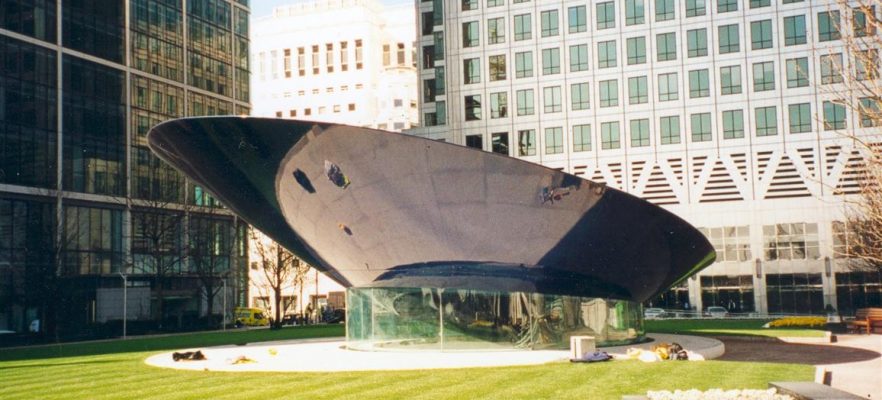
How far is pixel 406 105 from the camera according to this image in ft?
385

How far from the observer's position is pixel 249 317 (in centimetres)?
8025

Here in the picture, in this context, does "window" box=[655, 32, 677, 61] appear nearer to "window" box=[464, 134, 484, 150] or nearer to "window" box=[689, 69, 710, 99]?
"window" box=[689, 69, 710, 99]

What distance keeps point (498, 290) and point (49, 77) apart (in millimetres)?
48796

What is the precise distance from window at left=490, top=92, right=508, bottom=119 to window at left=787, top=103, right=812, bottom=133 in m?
22.7

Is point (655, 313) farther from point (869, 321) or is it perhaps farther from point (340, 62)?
point (340, 62)

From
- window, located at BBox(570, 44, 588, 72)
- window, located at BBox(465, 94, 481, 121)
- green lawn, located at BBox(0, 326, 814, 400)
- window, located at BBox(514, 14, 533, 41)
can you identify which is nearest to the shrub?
green lawn, located at BBox(0, 326, 814, 400)

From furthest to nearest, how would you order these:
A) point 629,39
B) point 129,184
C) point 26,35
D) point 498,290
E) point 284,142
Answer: point 629,39, point 129,184, point 26,35, point 498,290, point 284,142

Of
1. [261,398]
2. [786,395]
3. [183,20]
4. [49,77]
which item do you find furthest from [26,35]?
[786,395]

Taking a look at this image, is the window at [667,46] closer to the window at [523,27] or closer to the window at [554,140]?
the window at [554,140]

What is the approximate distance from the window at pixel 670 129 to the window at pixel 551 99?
340 inches

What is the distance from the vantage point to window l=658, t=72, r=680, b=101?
7781cm

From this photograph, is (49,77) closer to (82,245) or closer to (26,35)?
(26,35)

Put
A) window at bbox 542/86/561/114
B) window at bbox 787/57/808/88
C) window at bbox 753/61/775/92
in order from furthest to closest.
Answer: window at bbox 542/86/561/114 → window at bbox 753/61/775/92 → window at bbox 787/57/808/88

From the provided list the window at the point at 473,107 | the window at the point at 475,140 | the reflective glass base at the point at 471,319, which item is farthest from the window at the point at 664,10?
the reflective glass base at the point at 471,319
